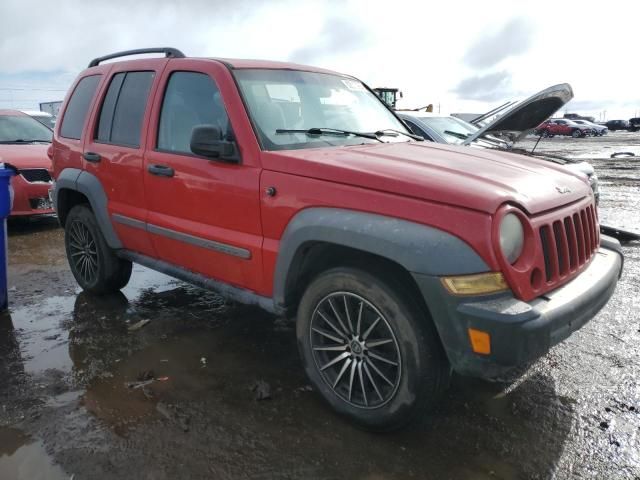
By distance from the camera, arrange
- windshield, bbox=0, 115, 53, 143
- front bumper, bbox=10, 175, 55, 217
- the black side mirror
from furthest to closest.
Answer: windshield, bbox=0, 115, 53, 143, front bumper, bbox=10, 175, 55, 217, the black side mirror

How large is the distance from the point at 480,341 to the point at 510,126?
4.43 m

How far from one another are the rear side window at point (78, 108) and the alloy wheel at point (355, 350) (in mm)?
3056

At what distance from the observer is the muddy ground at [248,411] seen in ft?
8.34

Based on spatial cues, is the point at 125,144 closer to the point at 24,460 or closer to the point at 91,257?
the point at 91,257

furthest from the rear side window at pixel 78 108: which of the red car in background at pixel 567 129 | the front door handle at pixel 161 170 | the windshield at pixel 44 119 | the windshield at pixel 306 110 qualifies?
the red car in background at pixel 567 129

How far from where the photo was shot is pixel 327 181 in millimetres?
2803

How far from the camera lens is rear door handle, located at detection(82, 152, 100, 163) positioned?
431 centimetres

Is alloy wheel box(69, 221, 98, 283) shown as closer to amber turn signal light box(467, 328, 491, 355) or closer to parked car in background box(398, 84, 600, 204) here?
amber turn signal light box(467, 328, 491, 355)

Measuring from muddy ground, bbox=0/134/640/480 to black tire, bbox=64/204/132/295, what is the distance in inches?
14.6

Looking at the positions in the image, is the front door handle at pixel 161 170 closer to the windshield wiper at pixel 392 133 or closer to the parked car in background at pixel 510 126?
the windshield wiper at pixel 392 133

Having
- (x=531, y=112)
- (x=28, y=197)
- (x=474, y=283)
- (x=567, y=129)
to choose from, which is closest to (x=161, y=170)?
(x=474, y=283)

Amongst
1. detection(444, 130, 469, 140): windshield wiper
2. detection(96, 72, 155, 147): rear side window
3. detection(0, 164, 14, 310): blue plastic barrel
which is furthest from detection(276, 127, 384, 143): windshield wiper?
detection(444, 130, 469, 140): windshield wiper

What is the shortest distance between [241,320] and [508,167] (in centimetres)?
239

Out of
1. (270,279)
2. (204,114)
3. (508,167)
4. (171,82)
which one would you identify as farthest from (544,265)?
(171,82)
